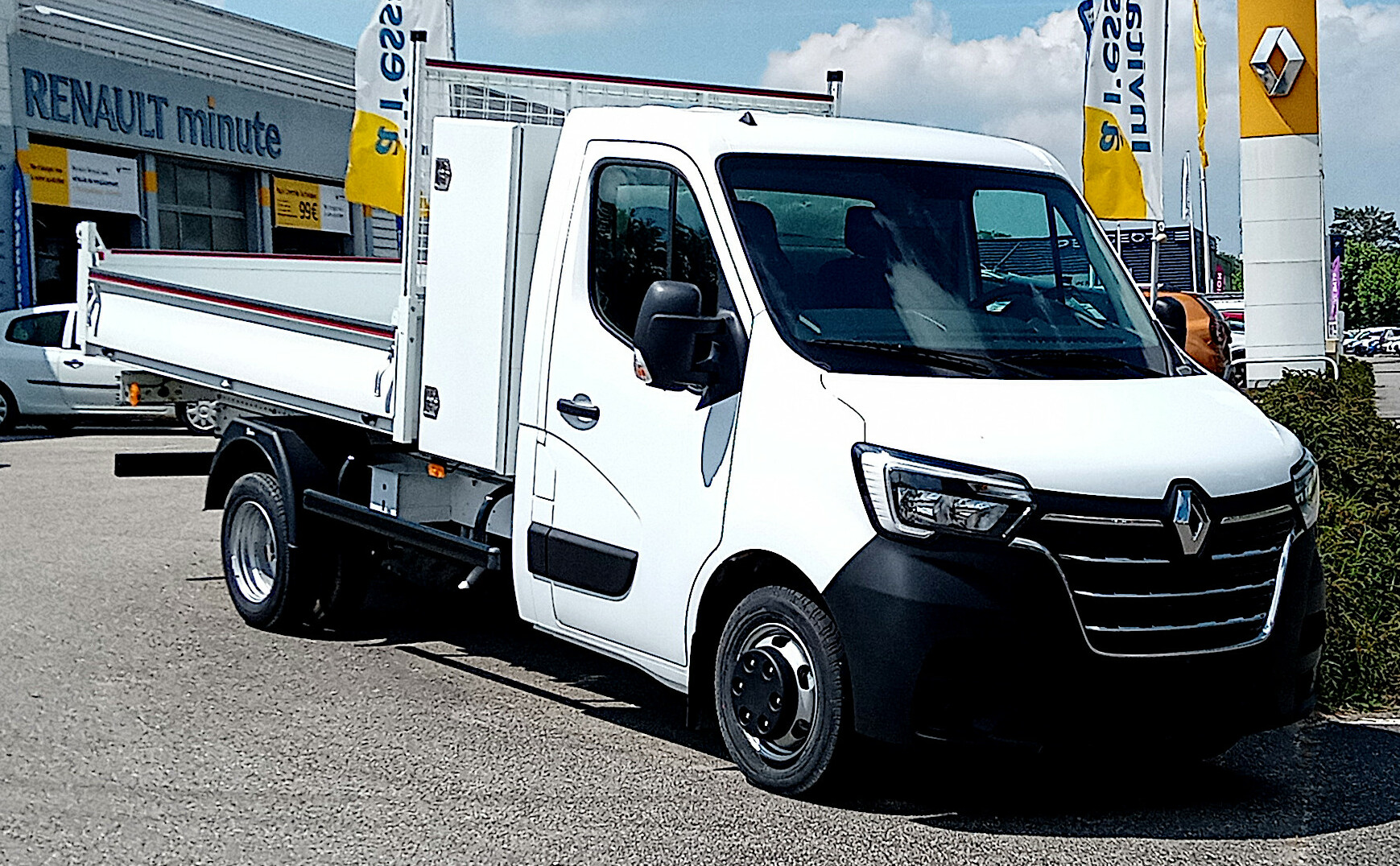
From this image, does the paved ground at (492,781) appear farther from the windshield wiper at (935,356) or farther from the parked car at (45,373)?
the parked car at (45,373)

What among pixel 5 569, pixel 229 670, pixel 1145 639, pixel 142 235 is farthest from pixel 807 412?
pixel 142 235

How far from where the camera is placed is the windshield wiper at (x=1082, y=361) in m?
5.70

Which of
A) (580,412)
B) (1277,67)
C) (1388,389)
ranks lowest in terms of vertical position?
(1388,389)

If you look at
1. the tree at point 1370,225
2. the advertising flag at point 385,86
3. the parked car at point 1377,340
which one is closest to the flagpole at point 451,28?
the advertising flag at point 385,86

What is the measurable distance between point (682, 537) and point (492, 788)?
106 cm

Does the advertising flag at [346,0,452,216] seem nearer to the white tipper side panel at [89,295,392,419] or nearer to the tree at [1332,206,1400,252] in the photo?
the white tipper side panel at [89,295,392,419]

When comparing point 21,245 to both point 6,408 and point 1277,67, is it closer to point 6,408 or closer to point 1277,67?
point 6,408

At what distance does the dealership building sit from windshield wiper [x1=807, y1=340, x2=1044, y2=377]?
22088 mm

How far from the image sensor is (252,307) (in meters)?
8.59

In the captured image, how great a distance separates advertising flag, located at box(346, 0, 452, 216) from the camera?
735 inches

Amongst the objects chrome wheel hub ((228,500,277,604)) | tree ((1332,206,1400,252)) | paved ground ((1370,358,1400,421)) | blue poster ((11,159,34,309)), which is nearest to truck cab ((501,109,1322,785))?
chrome wheel hub ((228,500,277,604))

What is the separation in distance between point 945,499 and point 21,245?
901 inches

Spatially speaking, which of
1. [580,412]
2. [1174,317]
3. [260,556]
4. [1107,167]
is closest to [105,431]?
[1107,167]

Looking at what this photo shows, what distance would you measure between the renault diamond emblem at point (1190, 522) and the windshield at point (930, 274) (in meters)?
0.69
